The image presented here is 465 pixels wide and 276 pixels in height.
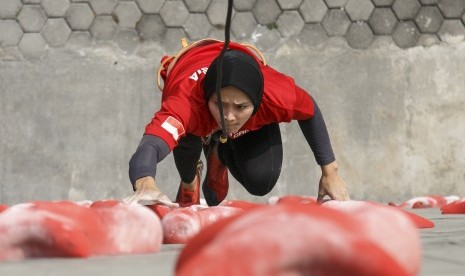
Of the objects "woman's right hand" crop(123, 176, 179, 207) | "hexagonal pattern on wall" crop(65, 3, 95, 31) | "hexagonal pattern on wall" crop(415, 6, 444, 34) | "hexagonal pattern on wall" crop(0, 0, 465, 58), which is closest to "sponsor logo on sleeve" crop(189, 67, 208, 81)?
"woman's right hand" crop(123, 176, 179, 207)

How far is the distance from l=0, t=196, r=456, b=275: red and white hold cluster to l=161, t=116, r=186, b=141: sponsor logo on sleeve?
43.9 inches

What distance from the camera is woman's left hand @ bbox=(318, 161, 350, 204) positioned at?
3561mm

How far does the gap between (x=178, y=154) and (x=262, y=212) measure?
2.75 meters

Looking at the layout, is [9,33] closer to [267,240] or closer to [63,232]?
[63,232]

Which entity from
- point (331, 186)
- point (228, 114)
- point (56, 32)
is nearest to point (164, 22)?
point (56, 32)

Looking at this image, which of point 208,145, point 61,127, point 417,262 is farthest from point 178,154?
point 417,262

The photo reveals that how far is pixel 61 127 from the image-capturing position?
5227 millimetres

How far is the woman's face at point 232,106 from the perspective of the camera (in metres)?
3.05

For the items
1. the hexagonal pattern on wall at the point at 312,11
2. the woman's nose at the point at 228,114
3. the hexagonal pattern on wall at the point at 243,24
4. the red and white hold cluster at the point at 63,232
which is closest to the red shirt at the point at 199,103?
the woman's nose at the point at 228,114

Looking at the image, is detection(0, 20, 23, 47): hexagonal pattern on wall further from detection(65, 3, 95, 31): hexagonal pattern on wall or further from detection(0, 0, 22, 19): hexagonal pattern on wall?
detection(65, 3, 95, 31): hexagonal pattern on wall

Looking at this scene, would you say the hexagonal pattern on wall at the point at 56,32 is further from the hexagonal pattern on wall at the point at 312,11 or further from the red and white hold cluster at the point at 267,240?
the red and white hold cluster at the point at 267,240

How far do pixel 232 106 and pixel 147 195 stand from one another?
0.73m

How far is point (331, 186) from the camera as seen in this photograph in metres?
3.59

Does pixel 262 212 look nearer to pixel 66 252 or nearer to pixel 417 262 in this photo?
pixel 417 262
